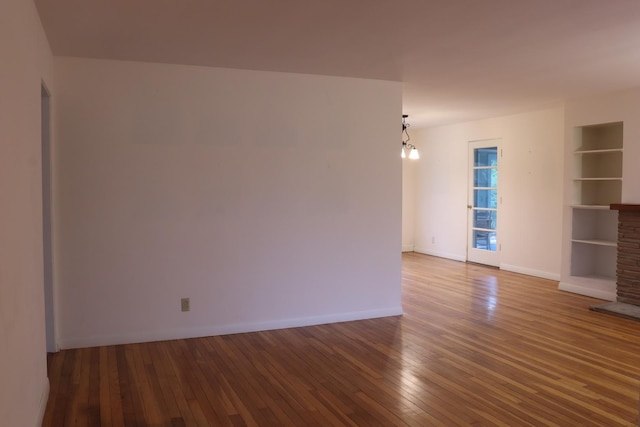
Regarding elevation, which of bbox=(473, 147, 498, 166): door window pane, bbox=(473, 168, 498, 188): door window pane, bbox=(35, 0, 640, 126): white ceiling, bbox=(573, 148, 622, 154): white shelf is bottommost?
bbox=(473, 168, 498, 188): door window pane

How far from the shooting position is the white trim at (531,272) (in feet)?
22.4

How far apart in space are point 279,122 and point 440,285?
3.27 meters

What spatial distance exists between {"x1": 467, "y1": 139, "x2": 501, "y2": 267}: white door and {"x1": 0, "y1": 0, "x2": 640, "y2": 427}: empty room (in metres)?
1.66

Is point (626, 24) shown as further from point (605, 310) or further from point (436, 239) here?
point (436, 239)

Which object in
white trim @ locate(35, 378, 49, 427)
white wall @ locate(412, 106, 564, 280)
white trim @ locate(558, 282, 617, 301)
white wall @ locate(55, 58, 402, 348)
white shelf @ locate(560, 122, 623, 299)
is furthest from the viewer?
white wall @ locate(412, 106, 564, 280)

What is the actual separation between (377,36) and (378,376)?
7.74ft

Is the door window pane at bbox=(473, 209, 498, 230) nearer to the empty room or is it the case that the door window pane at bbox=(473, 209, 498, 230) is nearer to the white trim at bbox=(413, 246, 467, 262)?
the white trim at bbox=(413, 246, 467, 262)

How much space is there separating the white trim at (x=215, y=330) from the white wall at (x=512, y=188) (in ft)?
9.96

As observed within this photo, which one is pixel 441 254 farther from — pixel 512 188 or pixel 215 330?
pixel 215 330

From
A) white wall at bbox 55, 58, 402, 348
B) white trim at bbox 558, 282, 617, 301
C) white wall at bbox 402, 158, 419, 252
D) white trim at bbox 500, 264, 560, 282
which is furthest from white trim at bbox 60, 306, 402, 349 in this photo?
white wall at bbox 402, 158, 419, 252

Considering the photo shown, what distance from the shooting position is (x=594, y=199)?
6434 mm

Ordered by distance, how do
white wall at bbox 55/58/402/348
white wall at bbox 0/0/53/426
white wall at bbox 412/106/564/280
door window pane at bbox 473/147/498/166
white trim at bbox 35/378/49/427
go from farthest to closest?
Answer: door window pane at bbox 473/147/498/166, white wall at bbox 412/106/564/280, white wall at bbox 55/58/402/348, white trim at bbox 35/378/49/427, white wall at bbox 0/0/53/426

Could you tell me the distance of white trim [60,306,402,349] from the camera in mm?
4078

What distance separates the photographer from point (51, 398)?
3107 millimetres
